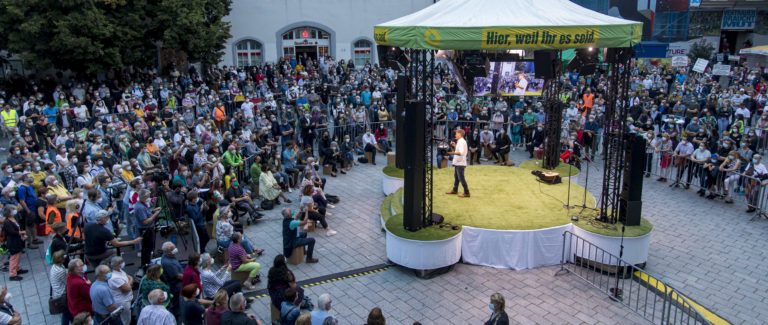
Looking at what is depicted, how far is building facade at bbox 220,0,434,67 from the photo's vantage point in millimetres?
32250

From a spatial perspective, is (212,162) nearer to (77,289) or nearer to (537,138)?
(77,289)

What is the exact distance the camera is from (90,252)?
336 inches

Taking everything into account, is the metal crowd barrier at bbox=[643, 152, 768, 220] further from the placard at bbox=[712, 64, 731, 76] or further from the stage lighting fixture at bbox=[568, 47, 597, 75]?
the placard at bbox=[712, 64, 731, 76]

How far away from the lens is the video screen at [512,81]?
19.8 metres

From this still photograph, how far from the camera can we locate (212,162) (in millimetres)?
13242

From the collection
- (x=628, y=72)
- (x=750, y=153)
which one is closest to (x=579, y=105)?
(x=750, y=153)

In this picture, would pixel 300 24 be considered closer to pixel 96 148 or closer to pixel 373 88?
pixel 373 88

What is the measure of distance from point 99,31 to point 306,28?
50.8 ft

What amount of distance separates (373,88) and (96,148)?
14.5 metres

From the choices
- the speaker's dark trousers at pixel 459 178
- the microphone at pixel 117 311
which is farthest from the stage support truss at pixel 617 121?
the microphone at pixel 117 311

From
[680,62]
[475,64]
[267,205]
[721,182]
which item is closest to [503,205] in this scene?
[475,64]

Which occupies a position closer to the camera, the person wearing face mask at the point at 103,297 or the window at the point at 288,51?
the person wearing face mask at the point at 103,297

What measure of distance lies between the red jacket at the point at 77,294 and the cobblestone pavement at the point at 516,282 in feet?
4.97

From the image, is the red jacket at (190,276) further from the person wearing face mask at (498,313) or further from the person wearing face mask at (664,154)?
the person wearing face mask at (664,154)
